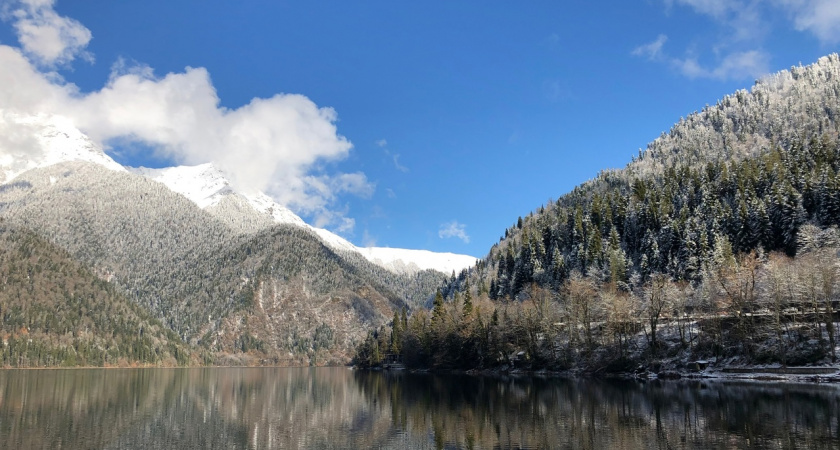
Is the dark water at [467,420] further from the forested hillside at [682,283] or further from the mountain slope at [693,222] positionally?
the mountain slope at [693,222]

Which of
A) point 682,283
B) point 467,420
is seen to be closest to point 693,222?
point 682,283

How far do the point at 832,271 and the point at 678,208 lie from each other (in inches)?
3411

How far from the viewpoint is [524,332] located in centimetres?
12650

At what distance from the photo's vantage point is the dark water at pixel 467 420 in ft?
131

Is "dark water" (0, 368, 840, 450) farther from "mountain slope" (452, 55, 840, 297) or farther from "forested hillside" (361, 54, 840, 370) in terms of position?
"mountain slope" (452, 55, 840, 297)

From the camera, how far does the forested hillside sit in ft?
299

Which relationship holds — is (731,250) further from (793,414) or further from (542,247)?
(793,414)

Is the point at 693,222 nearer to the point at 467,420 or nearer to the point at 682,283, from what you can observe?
the point at 682,283

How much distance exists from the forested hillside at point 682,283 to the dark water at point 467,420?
66.1ft

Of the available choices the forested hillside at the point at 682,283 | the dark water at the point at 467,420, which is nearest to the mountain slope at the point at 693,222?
the forested hillside at the point at 682,283

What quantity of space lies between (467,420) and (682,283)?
8685cm

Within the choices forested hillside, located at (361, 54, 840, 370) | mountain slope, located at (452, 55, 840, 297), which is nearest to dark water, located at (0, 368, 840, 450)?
forested hillside, located at (361, 54, 840, 370)

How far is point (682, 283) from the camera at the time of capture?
12000cm

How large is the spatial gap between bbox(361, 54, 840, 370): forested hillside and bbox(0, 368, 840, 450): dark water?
793 inches
